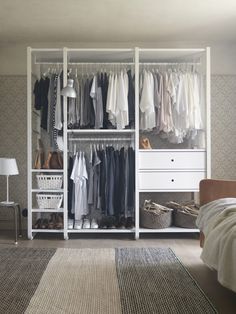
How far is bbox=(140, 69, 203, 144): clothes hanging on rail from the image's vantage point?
4.02 meters

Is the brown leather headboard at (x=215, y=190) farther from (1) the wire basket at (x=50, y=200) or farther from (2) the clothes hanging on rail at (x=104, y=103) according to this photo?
(1) the wire basket at (x=50, y=200)

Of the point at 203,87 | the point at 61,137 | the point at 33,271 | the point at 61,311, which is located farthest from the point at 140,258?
the point at 203,87

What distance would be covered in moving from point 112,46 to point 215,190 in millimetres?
2531

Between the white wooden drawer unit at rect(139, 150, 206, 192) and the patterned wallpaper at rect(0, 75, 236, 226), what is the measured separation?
2.54ft

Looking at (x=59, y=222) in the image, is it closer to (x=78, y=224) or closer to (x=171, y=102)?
(x=78, y=224)

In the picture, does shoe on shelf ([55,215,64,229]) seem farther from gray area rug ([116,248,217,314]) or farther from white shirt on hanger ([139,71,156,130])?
white shirt on hanger ([139,71,156,130])

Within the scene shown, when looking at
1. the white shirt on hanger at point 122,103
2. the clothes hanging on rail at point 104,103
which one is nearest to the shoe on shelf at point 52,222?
the clothes hanging on rail at point 104,103

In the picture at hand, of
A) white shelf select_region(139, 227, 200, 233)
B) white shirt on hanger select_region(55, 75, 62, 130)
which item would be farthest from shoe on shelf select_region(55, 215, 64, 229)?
white shirt on hanger select_region(55, 75, 62, 130)

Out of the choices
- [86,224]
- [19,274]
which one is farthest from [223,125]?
[19,274]

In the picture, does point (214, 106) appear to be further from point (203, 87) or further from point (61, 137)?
point (61, 137)

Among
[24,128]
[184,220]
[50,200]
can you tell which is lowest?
[184,220]

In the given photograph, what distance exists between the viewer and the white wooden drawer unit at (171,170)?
402 centimetres

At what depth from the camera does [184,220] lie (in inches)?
160

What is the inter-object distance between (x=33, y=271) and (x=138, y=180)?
1630 mm
